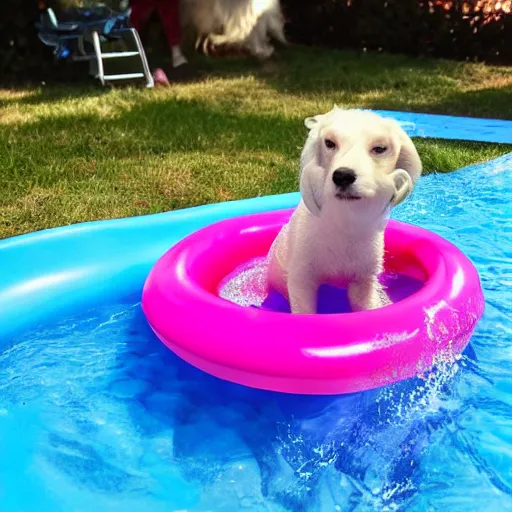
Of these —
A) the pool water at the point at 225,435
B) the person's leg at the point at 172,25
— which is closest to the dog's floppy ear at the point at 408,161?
the pool water at the point at 225,435

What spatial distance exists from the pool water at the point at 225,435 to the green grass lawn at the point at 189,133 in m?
1.59

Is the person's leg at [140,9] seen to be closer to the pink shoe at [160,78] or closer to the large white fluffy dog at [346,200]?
the pink shoe at [160,78]

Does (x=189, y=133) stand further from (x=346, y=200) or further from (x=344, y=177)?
(x=344, y=177)

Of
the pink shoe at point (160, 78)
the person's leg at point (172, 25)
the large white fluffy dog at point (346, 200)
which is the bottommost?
the pink shoe at point (160, 78)

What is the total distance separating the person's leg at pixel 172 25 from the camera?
9320mm

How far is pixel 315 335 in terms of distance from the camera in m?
2.45

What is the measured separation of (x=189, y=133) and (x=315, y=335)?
154 inches

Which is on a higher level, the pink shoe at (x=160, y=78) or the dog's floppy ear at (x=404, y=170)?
the dog's floppy ear at (x=404, y=170)

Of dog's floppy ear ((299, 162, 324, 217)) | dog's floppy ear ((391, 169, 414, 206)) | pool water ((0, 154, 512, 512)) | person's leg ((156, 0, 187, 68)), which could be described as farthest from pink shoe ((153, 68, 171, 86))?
dog's floppy ear ((391, 169, 414, 206))

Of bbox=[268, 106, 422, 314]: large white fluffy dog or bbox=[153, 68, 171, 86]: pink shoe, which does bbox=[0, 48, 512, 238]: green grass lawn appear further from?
bbox=[268, 106, 422, 314]: large white fluffy dog

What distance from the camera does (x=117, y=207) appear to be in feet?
14.6

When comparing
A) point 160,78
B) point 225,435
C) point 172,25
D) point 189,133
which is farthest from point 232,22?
point 225,435

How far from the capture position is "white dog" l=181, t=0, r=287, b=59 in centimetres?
966

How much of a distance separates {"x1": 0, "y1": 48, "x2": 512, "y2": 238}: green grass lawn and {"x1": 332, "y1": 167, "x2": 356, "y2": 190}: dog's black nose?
2.39 meters
